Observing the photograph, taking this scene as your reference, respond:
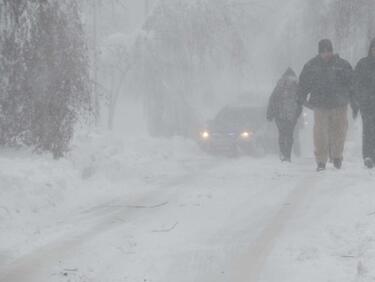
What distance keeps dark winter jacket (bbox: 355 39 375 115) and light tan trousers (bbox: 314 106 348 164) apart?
348mm

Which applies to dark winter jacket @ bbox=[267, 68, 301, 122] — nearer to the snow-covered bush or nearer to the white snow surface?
the white snow surface

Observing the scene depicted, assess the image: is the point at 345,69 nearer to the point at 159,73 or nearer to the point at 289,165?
the point at 289,165

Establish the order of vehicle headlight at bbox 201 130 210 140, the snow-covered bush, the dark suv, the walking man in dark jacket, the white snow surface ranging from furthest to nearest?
vehicle headlight at bbox 201 130 210 140, the dark suv, the walking man in dark jacket, the snow-covered bush, the white snow surface

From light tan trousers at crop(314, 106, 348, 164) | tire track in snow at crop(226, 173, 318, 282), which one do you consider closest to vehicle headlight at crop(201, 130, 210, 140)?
light tan trousers at crop(314, 106, 348, 164)

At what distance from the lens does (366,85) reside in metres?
9.20

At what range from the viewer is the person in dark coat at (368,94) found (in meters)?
9.16

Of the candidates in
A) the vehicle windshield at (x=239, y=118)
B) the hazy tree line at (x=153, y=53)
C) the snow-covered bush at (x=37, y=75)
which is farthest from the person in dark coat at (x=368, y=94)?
the vehicle windshield at (x=239, y=118)

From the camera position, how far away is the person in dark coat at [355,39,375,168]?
9164 millimetres

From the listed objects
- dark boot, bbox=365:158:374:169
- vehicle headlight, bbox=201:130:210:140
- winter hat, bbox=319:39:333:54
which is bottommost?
vehicle headlight, bbox=201:130:210:140

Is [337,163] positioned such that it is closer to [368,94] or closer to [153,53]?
[368,94]

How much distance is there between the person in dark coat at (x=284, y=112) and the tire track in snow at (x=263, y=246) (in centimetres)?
392

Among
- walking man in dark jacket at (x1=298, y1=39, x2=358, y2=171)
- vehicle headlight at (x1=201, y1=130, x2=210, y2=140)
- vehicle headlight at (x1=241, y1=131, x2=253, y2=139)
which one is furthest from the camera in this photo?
vehicle headlight at (x1=201, y1=130, x2=210, y2=140)

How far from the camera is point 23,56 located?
28.5 feet

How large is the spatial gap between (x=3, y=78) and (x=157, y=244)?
4.24m
